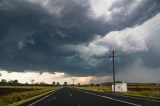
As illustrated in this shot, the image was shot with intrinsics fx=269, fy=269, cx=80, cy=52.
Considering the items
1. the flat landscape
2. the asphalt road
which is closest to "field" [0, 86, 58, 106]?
the flat landscape

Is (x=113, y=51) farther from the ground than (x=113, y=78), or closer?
farther from the ground

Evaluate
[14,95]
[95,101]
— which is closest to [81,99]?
[95,101]

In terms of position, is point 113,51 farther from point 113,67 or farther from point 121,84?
point 121,84

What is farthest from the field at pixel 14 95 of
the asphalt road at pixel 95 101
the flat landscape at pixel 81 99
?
the asphalt road at pixel 95 101

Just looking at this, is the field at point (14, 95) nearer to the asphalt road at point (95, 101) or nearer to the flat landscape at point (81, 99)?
the flat landscape at point (81, 99)

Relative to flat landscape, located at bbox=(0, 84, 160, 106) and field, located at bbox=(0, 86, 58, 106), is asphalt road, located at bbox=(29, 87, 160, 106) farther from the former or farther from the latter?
field, located at bbox=(0, 86, 58, 106)

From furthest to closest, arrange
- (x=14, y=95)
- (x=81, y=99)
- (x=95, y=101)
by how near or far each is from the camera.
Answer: (x=14, y=95) → (x=81, y=99) → (x=95, y=101)

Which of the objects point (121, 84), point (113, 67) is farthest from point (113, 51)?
point (121, 84)

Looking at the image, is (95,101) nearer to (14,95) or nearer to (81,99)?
(81,99)

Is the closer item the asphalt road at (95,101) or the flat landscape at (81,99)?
the asphalt road at (95,101)

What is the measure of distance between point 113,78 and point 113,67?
2806 millimetres

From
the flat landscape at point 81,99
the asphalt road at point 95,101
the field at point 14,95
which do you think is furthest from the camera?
the field at point 14,95

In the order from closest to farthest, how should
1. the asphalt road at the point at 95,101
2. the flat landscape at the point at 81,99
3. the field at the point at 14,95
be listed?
the asphalt road at the point at 95,101 → the flat landscape at the point at 81,99 → the field at the point at 14,95

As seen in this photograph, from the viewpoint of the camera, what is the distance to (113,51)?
6550cm
